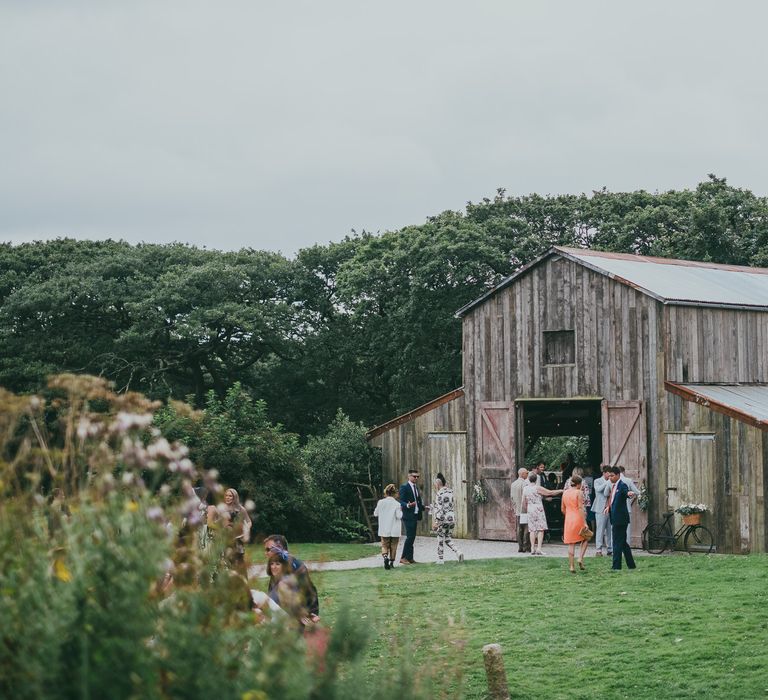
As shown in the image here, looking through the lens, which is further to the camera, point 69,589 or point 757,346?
point 757,346

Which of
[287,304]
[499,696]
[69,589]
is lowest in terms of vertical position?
[499,696]

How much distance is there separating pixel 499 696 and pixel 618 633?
363 centimetres

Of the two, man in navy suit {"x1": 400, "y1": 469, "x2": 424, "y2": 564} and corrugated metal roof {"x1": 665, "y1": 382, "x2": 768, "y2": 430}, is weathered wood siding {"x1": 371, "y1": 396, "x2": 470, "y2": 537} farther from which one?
corrugated metal roof {"x1": 665, "y1": 382, "x2": 768, "y2": 430}

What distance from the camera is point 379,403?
44656mm

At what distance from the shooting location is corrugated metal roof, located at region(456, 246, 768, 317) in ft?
82.5

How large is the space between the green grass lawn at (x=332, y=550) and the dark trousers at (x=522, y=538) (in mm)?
3223

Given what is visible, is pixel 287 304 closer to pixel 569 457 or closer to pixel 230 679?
pixel 569 457

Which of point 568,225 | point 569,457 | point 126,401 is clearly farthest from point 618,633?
point 568,225

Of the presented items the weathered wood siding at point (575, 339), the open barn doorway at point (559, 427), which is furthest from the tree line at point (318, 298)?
the weathered wood siding at point (575, 339)

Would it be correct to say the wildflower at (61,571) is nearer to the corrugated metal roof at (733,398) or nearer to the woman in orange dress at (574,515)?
the woman in orange dress at (574,515)

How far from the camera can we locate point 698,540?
2294 cm

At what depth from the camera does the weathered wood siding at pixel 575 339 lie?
80.5 ft

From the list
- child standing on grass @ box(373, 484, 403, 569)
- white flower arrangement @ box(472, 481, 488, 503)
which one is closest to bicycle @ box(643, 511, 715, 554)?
white flower arrangement @ box(472, 481, 488, 503)

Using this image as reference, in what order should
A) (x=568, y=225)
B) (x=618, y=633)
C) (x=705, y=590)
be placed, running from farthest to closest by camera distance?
(x=568, y=225), (x=705, y=590), (x=618, y=633)
